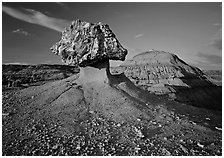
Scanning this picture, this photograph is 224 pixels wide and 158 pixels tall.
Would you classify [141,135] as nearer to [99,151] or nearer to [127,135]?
[127,135]

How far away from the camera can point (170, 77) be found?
111ft

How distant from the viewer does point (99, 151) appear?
5.02 meters

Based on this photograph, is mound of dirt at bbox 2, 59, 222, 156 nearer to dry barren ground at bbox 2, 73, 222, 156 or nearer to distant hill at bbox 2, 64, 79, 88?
dry barren ground at bbox 2, 73, 222, 156

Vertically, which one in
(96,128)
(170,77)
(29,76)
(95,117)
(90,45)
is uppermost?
(90,45)

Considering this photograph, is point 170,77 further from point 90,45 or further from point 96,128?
point 96,128

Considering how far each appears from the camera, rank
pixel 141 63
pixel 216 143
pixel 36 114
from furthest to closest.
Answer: pixel 141 63 < pixel 36 114 < pixel 216 143

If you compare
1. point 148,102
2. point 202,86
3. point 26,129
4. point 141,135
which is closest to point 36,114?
point 26,129

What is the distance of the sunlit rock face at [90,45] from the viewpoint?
847 cm

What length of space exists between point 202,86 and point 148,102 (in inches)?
1196

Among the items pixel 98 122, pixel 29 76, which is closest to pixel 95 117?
pixel 98 122

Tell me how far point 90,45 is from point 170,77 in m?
27.1

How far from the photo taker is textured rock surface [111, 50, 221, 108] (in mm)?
31234

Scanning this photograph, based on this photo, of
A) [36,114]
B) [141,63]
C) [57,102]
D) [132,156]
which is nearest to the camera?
[132,156]

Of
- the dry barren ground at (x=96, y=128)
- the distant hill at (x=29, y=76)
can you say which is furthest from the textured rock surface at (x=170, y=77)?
the dry barren ground at (x=96, y=128)
